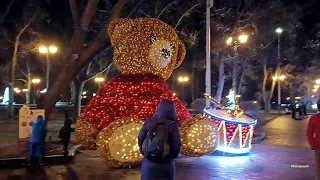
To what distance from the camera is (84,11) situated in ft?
45.5

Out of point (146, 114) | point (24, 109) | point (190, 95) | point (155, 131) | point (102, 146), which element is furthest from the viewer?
point (190, 95)

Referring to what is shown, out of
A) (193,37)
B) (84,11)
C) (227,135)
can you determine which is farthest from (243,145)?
(193,37)

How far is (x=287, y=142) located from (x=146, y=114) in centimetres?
969

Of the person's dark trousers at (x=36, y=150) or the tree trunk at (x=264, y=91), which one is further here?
the tree trunk at (x=264, y=91)

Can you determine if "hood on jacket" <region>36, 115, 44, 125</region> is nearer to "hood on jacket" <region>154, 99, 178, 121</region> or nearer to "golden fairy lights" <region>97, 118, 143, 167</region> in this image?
"golden fairy lights" <region>97, 118, 143, 167</region>

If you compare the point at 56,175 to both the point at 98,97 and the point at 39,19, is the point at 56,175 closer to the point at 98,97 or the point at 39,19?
the point at 98,97

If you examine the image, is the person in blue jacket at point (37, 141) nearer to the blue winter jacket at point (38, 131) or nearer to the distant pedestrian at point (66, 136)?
the blue winter jacket at point (38, 131)

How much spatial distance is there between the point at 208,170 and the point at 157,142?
19.3 feet

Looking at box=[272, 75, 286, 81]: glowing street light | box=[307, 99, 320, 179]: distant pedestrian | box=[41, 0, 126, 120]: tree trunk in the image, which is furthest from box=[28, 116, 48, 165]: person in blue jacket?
box=[272, 75, 286, 81]: glowing street light

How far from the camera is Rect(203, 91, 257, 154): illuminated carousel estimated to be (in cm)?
1270

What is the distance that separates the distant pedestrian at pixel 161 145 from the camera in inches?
207

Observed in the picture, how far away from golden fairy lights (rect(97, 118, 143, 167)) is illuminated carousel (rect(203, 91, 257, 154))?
12.6 ft

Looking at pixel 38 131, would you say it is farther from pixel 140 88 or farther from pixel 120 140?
pixel 120 140

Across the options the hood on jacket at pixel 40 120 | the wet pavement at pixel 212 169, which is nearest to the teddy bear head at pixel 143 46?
the wet pavement at pixel 212 169
